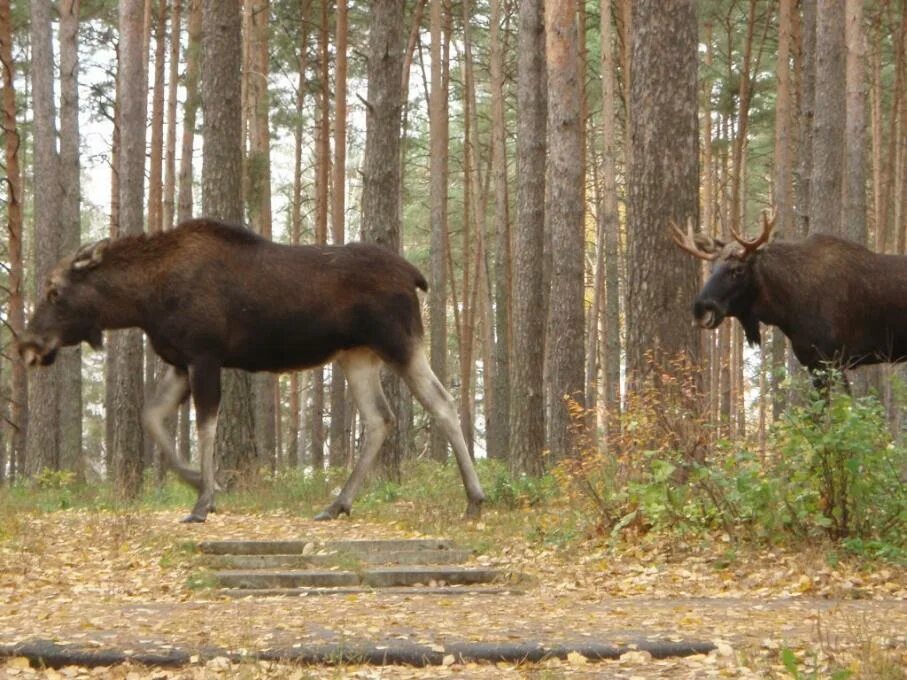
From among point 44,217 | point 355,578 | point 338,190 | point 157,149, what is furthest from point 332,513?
point 338,190

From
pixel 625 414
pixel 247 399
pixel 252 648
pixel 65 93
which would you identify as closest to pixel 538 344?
pixel 247 399

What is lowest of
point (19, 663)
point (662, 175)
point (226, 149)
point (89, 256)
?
point (19, 663)

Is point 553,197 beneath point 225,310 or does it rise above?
above

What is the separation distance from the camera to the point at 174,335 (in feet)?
37.8

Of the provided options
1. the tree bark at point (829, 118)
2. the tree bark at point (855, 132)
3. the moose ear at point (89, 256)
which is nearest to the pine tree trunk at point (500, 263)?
the tree bark at point (855, 132)

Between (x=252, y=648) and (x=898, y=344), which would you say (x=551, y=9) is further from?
(x=252, y=648)

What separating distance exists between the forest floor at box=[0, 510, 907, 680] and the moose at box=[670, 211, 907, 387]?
174 inches

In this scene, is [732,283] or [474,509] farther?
[732,283]

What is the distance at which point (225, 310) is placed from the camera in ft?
38.1

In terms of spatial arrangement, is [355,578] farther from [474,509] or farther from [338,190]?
[338,190]

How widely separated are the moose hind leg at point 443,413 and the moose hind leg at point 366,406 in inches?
16.9

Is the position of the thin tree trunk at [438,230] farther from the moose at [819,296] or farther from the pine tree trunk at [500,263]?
the moose at [819,296]

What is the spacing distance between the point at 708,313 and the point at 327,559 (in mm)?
5143

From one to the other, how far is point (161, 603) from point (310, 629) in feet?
5.18
